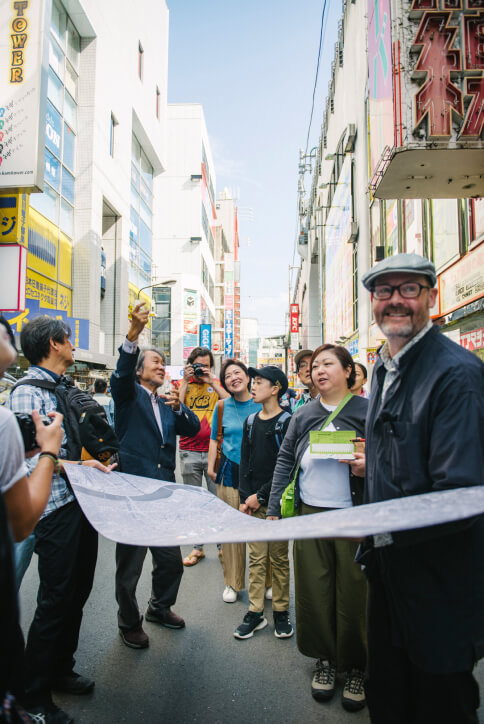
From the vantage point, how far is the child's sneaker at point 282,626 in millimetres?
3469

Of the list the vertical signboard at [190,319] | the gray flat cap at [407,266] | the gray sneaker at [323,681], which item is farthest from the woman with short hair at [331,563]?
the vertical signboard at [190,319]

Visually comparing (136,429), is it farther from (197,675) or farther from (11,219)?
(11,219)

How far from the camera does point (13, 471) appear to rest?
142cm

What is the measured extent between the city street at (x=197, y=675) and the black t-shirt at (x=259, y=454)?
1033 millimetres

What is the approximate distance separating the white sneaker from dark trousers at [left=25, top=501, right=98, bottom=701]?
5.16 ft

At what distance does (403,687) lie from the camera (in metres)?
1.78

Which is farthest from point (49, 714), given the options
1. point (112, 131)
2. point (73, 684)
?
point (112, 131)

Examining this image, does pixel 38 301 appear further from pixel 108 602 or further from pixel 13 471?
pixel 13 471

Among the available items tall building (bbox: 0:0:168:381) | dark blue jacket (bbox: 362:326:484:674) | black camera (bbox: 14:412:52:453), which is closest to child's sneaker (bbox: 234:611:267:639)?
dark blue jacket (bbox: 362:326:484:674)

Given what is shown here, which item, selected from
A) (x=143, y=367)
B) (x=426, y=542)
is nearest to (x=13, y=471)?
(x=426, y=542)

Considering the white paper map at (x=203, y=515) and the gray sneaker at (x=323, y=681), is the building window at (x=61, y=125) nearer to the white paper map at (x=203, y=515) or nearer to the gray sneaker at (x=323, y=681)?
the white paper map at (x=203, y=515)

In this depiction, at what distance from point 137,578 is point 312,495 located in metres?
1.40

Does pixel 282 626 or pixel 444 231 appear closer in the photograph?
pixel 282 626

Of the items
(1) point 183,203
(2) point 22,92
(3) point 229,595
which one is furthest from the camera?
(1) point 183,203
